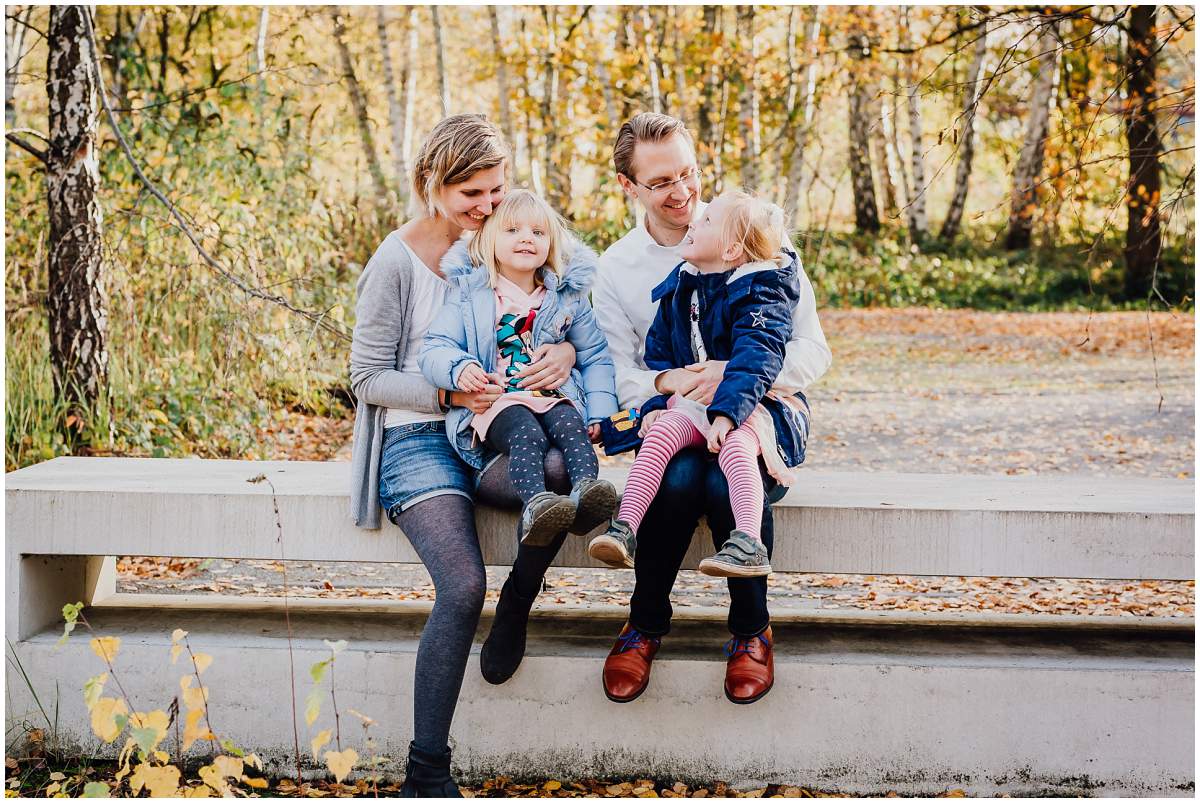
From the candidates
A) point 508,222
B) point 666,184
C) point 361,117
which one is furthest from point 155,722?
point 361,117

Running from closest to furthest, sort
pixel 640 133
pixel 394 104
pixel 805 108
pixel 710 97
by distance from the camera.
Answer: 1. pixel 640 133
2. pixel 394 104
3. pixel 805 108
4. pixel 710 97

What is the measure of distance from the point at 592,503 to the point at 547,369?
0.45 meters

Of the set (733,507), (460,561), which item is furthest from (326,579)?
(733,507)

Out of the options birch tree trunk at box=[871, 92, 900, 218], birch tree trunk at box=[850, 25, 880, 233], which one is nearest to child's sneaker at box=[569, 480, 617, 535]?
birch tree trunk at box=[850, 25, 880, 233]

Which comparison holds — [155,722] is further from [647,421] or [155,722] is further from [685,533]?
[647,421]

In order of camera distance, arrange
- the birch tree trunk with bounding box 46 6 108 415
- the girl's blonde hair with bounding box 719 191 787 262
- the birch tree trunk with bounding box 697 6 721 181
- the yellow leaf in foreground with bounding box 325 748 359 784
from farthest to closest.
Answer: the birch tree trunk with bounding box 697 6 721 181 < the birch tree trunk with bounding box 46 6 108 415 < the girl's blonde hair with bounding box 719 191 787 262 < the yellow leaf in foreground with bounding box 325 748 359 784

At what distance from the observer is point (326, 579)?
4930mm

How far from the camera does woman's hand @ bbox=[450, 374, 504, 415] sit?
279cm

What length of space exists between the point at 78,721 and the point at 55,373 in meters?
2.84

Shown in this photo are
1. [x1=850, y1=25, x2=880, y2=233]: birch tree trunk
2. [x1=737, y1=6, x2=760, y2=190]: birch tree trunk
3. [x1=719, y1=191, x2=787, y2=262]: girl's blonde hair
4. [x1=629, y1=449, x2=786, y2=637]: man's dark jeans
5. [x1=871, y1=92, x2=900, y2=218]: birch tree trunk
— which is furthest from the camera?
[x1=871, y1=92, x2=900, y2=218]: birch tree trunk

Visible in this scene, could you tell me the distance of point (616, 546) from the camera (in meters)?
2.48

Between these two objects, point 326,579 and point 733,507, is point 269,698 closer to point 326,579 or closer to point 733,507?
point 733,507

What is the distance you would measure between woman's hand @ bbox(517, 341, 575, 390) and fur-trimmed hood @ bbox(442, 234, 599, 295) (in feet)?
0.55

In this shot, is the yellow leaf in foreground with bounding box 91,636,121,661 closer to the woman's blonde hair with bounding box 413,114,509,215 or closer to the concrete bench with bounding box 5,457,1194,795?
the concrete bench with bounding box 5,457,1194,795
